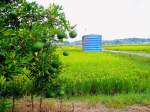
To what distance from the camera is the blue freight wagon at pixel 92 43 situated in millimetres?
41909

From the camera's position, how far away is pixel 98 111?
9172 mm

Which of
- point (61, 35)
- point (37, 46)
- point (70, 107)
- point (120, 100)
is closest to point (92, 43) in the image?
point (120, 100)

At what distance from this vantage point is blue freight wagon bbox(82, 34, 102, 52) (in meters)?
41.9

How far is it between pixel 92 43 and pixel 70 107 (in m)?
34.1

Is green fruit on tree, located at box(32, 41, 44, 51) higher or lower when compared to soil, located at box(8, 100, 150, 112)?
higher

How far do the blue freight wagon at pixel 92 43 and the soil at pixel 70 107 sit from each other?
3169 cm

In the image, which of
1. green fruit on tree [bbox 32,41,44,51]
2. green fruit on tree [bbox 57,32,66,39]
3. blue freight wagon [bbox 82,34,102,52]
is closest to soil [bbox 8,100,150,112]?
green fruit on tree [bbox 57,32,66,39]

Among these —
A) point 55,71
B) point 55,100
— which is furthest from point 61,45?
point 55,100

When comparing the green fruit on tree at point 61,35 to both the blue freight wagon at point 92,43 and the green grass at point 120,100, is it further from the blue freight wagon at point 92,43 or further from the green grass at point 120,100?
→ the blue freight wagon at point 92,43

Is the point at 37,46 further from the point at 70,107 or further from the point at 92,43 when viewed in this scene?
the point at 92,43

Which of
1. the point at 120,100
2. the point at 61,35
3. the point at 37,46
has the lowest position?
the point at 120,100

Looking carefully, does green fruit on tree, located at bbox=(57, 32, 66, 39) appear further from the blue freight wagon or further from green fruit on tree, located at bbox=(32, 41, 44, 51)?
the blue freight wagon

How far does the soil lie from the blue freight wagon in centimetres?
3169

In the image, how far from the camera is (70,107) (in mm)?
9289
